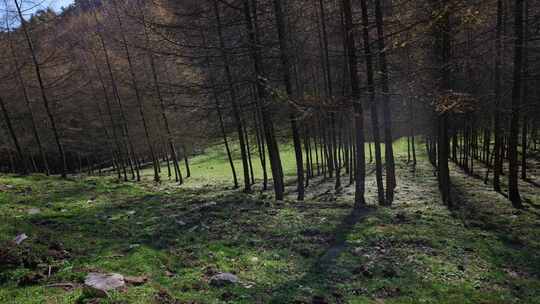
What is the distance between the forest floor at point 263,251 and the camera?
16.8 feet

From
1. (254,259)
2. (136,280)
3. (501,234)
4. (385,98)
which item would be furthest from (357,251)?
(385,98)

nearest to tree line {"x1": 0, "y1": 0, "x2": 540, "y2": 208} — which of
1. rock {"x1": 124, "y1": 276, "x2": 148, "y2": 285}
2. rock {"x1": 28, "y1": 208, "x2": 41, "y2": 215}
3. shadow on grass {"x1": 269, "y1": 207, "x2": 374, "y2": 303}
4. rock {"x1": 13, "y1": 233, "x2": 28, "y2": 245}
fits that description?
shadow on grass {"x1": 269, "y1": 207, "x2": 374, "y2": 303}

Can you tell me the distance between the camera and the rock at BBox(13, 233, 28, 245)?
5.92 meters

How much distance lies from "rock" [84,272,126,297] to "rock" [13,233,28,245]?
2027 millimetres

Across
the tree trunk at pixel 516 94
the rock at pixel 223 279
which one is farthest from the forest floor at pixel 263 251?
the tree trunk at pixel 516 94

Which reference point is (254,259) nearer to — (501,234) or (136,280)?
(136,280)

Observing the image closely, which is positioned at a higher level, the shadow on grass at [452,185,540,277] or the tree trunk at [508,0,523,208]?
the tree trunk at [508,0,523,208]

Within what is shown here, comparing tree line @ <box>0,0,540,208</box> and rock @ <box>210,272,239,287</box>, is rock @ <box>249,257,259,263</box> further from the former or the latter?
tree line @ <box>0,0,540,208</box>

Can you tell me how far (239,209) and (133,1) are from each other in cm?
1635

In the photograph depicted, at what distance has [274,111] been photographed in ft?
42.2

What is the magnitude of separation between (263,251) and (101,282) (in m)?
3.30

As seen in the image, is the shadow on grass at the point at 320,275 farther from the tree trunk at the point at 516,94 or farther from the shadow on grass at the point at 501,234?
the tree trunk at the point at 516,94

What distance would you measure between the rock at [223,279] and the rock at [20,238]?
364 centimetres

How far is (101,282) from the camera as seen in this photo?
468 cm
